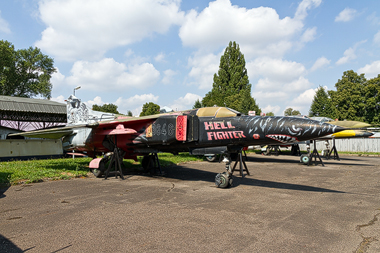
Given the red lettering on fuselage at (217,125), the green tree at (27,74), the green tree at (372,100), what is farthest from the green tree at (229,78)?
the red lettering on fuselage at (217,125)

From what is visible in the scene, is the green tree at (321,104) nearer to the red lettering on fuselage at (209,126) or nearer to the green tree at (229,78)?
the green tree at (229,78)

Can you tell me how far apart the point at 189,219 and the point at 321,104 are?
50.8m

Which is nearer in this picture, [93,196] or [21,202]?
[21,202]

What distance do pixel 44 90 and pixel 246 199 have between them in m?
52.7

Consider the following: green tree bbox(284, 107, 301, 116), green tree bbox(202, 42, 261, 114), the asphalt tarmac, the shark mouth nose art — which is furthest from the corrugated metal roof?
green tree bbox(284, 107, 301, 116)

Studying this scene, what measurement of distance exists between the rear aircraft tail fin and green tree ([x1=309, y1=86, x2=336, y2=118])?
141 feet

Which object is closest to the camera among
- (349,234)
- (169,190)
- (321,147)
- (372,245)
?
(372,245)

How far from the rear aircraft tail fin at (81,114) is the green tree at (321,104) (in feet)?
141

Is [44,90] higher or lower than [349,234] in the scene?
higher

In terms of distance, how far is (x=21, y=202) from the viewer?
5.97 meters

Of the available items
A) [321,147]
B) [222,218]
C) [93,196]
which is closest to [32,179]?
[93,196]

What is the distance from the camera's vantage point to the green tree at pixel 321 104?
4438 centimetres

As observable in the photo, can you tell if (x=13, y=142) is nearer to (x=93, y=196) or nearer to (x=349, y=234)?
(x=93, y=196)

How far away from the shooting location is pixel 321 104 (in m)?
47.7
